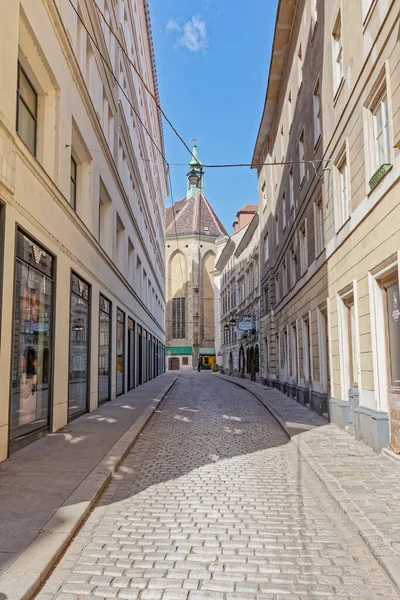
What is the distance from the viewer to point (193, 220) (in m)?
78.2

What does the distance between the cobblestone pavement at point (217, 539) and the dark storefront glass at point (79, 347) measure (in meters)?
4.03

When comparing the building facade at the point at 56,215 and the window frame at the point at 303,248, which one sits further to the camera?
the window frame at the point at 303,248

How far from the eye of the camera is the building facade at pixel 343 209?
7871mm

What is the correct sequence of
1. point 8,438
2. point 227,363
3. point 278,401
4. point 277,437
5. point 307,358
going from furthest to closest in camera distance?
point 227,363 → point 278,401 → point 307,358 → point 277,437 → point 8,438

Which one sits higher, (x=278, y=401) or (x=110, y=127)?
(x=110, y=127)

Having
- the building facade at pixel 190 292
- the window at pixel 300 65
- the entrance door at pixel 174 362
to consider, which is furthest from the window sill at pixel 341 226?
the entrance door at pixel 174 362

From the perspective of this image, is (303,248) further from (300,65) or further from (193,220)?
(193,220)

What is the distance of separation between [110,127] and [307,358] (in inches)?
397

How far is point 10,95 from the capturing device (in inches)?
294

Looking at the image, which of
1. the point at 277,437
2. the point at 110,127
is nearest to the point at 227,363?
the point at 110,127

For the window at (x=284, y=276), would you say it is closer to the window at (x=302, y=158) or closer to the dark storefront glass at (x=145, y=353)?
the window at (x=302, y=158)

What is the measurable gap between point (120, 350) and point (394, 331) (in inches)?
514

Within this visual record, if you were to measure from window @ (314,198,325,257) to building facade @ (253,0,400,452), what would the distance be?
1.2 inches

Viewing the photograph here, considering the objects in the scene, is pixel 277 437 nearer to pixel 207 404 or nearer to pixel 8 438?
pixel 8 438
